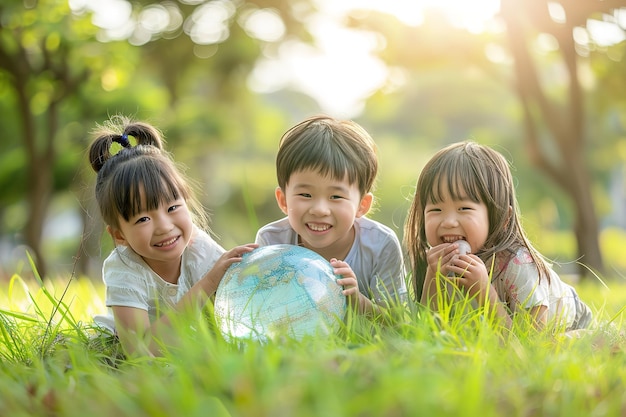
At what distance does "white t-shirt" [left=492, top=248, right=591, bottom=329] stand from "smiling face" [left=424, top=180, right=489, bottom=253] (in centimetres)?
19

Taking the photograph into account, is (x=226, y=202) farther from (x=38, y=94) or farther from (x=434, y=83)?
(x=434, y=83)

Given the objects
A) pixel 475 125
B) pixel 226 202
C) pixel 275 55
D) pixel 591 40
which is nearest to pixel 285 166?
pixel 591 40

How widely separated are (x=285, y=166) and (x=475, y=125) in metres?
55.4

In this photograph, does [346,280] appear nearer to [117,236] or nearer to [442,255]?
[442,255]

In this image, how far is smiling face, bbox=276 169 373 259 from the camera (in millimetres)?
3561

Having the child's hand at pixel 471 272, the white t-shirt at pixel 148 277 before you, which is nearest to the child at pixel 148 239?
the white t-shirt at pixel 148 277

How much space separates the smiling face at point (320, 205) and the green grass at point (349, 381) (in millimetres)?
784

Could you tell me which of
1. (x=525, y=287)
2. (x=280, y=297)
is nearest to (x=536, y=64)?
(x=525, y=287)

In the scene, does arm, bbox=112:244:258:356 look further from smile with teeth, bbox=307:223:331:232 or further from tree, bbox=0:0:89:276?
tree, bbox=0:0:89:276

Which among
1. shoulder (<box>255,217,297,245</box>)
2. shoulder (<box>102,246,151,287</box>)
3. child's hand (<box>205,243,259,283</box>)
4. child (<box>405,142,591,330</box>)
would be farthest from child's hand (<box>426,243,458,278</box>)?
shoulder (<box>102,246,151,287</box>)

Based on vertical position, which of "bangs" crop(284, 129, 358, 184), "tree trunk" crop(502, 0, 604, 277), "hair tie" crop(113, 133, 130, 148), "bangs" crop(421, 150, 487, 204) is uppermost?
"hair tie" crop(113, 133, 130, 148)

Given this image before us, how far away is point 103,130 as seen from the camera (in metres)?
3.97

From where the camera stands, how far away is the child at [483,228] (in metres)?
3.45

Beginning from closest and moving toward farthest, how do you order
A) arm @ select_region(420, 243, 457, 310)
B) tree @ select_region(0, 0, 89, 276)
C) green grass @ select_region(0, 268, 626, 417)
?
green grass @ select_region(0, 268, 626, 417) < arm @ select_region(420, 243, 457, 310) < tree @ select_region(0, 0, 89, 276)
